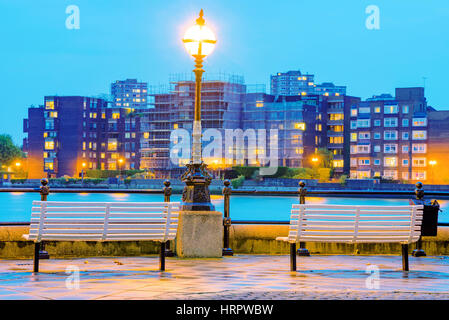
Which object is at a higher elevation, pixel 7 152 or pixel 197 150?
pixel 7 152

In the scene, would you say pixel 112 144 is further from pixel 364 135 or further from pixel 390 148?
pixel 390 148

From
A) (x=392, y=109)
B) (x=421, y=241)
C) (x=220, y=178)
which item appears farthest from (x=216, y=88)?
(x=421, y=241)

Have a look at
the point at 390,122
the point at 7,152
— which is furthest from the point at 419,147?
the point at 7,152

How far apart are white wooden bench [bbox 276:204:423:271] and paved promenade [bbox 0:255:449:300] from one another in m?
0.49

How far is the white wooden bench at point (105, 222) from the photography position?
31.4ft

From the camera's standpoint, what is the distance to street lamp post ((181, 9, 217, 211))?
12.4 meters

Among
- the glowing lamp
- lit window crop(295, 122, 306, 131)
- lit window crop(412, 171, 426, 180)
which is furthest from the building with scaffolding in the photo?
the glowing lamp

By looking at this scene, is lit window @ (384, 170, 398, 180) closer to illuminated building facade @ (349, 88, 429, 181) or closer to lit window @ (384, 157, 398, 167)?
illuminated building facade @ (349, 88, 429, 181)

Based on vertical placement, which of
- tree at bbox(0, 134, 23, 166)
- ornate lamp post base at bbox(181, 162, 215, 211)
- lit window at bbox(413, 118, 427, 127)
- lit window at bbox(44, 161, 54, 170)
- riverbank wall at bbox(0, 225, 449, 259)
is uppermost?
lit window at bbox(413, 118, 427, 127)

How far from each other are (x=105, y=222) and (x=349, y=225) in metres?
3.49

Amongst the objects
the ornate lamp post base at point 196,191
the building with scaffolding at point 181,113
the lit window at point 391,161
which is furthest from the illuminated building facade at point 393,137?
the ornate lamp post base at point 196,191

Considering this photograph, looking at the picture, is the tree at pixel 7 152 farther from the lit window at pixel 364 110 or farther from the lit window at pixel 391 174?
the lit window at pixel 391 174

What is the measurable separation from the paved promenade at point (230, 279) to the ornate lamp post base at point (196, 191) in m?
1.10

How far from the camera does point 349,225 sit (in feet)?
33.0
